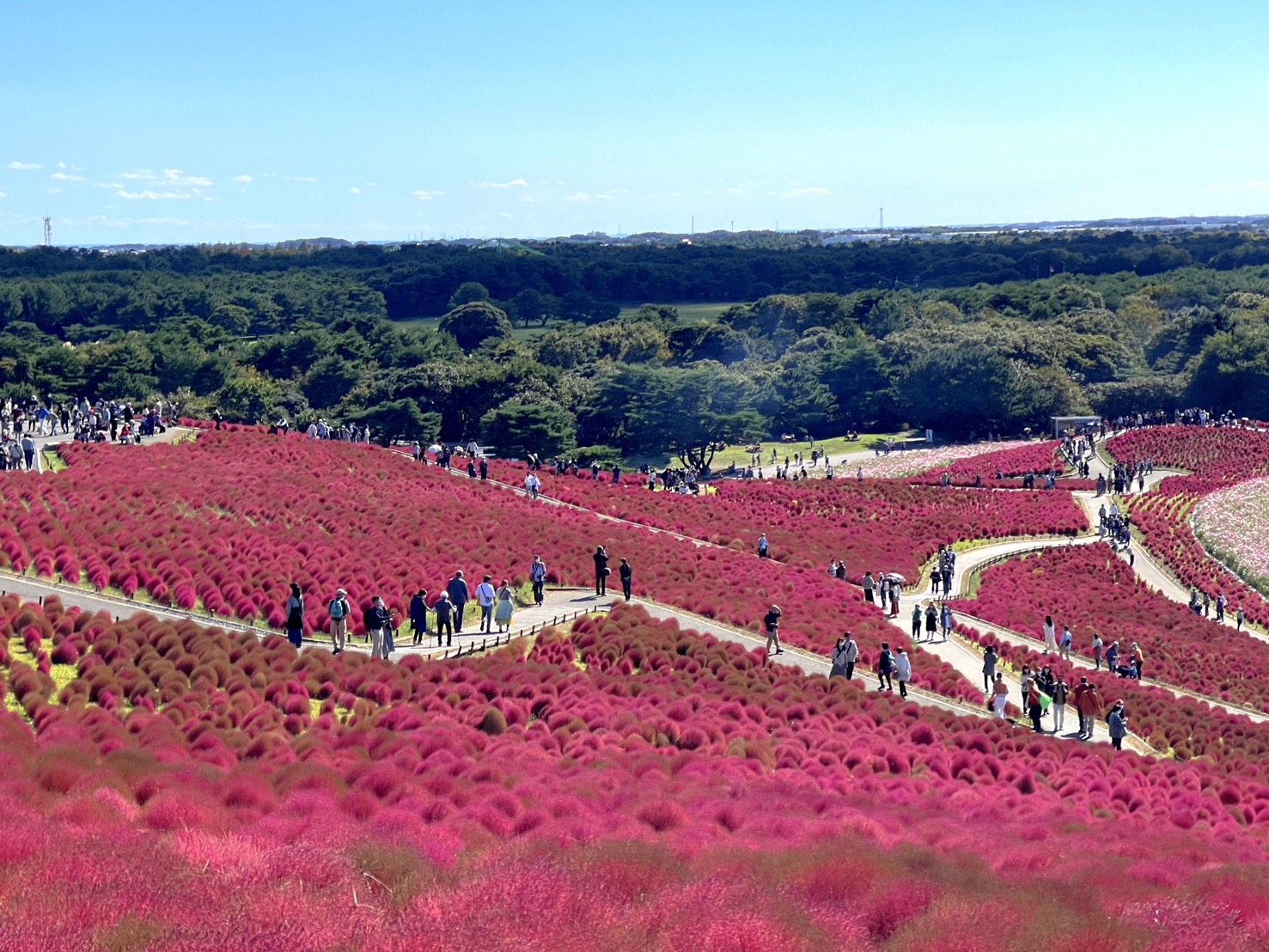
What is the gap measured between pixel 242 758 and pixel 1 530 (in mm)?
14605

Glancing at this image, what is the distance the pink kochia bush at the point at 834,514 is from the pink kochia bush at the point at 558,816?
22.2 m

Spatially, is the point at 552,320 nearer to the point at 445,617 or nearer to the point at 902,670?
the point at 902,670

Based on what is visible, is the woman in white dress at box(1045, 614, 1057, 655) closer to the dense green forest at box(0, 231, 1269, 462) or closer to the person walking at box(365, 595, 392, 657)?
the person walking at box(365, 595, 392, 657)

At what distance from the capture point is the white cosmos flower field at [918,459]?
77625mm

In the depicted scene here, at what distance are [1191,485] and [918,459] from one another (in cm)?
1802

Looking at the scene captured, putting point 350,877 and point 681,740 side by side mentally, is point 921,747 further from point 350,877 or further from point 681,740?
point 350,877

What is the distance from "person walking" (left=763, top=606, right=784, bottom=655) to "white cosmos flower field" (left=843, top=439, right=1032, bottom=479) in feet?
149

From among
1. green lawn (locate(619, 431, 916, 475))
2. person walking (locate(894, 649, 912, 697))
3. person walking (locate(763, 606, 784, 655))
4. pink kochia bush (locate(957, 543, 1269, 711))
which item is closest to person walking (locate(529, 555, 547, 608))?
person walking (locate(763, 606, 784, 655))

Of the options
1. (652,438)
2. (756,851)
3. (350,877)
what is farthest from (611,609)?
(652,438)

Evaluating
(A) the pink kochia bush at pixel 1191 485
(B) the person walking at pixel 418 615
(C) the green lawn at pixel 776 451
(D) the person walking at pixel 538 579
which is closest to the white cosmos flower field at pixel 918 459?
(C) the green lawn at pixel 776 451

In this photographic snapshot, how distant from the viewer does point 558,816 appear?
531 inches

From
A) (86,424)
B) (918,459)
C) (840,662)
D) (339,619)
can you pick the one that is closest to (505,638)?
(339,619)

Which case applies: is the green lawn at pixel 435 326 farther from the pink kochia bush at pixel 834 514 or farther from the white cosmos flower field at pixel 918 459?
the pink kochia bush at pixel 834 514

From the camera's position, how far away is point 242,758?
50.6 feet
